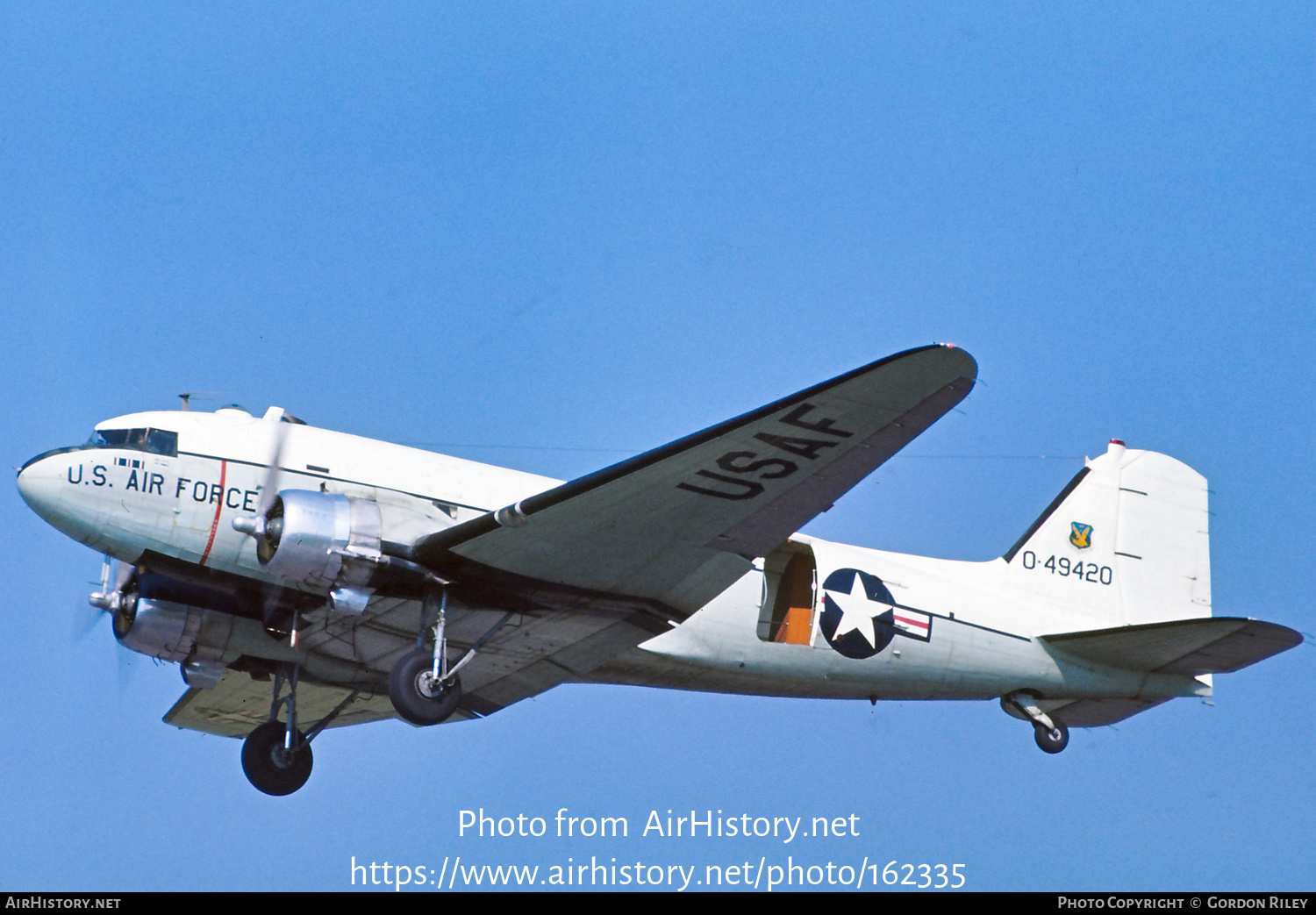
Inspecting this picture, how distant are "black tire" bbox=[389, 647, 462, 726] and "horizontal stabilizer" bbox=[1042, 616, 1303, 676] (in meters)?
7.79

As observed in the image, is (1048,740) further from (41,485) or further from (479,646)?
(41,485)

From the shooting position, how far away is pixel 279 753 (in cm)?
1762

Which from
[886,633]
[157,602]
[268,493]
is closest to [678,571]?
[886,633]

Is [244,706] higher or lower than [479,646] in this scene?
lower

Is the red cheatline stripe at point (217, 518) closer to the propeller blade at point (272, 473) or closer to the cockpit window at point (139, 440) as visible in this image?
the propeller blade at point (272, 473)

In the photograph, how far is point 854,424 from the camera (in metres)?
13.8

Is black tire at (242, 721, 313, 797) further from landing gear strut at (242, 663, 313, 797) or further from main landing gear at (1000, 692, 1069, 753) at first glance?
main landing gear at (1000, 692, 1069, 753)

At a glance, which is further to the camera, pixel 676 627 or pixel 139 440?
pixel 676 627

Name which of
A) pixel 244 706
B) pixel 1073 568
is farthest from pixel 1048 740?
pixel 244 706

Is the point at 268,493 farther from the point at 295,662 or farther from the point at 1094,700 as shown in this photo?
the point at 1094,700

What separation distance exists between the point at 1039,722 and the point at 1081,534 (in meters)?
3.07

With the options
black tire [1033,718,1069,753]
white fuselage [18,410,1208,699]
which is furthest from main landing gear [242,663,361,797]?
black tire [1033,718,1069,753]

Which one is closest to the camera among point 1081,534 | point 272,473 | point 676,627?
point 272,473
